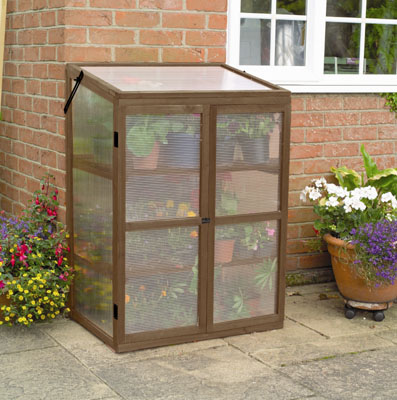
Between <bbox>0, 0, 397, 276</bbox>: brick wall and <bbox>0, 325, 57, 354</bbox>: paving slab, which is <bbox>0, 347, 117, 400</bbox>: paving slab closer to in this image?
<bbox>0, 325, 57, 354</bbox>: paving slab

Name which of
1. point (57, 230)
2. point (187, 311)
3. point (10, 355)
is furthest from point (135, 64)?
point (10, 355)

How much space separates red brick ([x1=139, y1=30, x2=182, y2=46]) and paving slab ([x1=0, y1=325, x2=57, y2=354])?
1879 mm

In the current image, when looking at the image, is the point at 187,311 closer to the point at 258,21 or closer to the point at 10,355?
the point at 10,355

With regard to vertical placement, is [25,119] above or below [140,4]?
below

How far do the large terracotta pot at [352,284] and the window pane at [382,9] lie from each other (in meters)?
1.89

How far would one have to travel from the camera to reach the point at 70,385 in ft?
12.8

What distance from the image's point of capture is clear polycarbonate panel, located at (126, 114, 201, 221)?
4.22m

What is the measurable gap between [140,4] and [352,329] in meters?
2.39

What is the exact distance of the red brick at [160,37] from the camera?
16.1 feet

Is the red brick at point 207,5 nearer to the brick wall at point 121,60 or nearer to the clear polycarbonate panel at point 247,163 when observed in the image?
the brick wall at point 121,60

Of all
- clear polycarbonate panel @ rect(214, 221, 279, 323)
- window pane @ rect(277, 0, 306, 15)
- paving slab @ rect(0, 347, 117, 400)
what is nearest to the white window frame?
window pane @ rect(277, 0, 306, 15)

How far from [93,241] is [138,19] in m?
1.40

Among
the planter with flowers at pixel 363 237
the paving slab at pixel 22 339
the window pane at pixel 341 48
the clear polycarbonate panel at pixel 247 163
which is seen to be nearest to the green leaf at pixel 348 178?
the planter with flowers at pixel 363 237

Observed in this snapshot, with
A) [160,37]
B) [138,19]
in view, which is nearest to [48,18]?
[138,19]
